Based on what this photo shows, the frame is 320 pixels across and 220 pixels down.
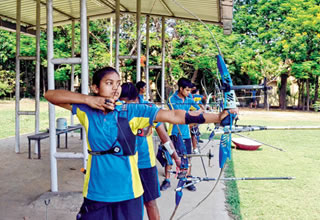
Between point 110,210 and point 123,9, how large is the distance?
23.3ft

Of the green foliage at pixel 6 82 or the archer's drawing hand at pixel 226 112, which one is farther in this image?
the green foliage at pixel 6 82

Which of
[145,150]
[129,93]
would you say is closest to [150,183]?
[145,150]

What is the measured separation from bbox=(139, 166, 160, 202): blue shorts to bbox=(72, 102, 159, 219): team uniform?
0.91 metres

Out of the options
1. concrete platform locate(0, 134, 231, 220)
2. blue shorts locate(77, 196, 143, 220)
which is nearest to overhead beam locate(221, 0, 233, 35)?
concrete platform locate(0, 134, 231, 220)

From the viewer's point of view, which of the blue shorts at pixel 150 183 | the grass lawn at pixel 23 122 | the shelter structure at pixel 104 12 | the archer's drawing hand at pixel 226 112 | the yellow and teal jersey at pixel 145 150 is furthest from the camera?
the grass lawn at pixel 23 122

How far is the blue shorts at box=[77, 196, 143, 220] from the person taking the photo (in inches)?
75.7

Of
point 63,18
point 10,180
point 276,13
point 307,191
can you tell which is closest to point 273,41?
point 276,13

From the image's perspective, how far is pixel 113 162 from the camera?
1.93 m

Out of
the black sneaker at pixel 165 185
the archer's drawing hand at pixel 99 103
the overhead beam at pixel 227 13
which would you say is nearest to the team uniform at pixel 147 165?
the archer's drawing hand at pixel 99 103

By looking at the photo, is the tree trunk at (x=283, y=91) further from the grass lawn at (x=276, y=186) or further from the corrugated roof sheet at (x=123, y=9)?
the corrugated roof sheet at (x=123, y=9)

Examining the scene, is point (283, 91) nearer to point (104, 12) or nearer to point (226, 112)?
point (104, 12)

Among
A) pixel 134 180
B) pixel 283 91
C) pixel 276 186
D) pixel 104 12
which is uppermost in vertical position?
pixel 104 12

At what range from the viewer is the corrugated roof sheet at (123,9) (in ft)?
21.5

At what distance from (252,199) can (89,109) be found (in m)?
3.13
